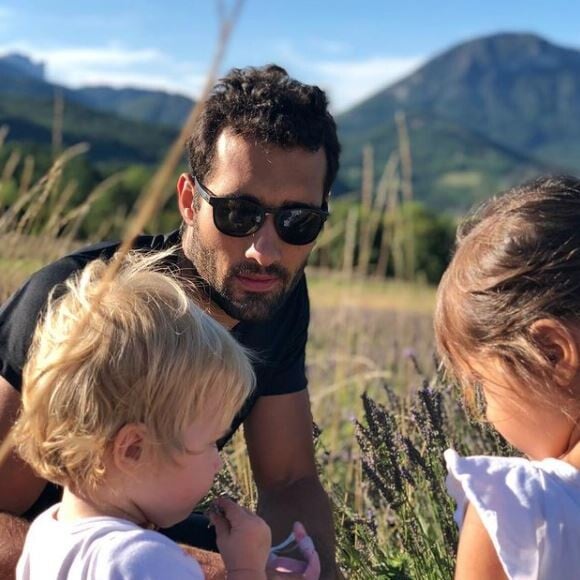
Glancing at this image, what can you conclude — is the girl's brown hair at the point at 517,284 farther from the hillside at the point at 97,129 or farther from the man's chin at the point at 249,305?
the hillside at the point at 97,129

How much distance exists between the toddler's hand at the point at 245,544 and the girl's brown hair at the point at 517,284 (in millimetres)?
452

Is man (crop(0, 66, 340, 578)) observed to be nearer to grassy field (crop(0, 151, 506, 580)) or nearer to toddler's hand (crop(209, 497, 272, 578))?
grassy field (crop(0, 151, 506, 580))

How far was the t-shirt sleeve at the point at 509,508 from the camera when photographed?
1271mm

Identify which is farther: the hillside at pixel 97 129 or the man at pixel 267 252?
the hillside at pixel 97 129

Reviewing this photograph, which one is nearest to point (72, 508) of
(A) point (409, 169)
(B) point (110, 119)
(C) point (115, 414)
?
(C) point (115, 414)

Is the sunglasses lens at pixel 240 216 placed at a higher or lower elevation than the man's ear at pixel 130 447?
higher

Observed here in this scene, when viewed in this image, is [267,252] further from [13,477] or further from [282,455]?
[13,477]

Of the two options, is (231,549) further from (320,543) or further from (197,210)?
(197,210)

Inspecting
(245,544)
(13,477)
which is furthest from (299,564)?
(13,477)

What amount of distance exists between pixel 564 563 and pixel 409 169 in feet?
9.53

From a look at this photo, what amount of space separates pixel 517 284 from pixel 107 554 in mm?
729

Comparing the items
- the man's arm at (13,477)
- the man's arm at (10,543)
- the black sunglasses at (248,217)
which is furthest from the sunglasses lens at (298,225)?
the man's arm at (10,543)

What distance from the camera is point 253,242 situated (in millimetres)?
2324

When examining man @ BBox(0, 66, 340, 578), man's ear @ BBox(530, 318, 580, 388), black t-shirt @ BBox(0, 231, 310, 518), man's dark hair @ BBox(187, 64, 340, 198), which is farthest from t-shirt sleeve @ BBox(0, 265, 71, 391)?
man's ear @ BBox(530, 318, 580, 388)
